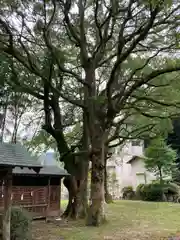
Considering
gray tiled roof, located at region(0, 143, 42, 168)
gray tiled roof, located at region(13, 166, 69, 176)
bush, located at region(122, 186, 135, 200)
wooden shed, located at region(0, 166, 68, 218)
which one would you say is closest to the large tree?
gray tiled roof, located at region(13, 166, 69, 176)

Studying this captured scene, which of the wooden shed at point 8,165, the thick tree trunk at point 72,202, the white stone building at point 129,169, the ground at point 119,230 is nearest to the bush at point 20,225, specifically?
the wooden shed at point 8,165

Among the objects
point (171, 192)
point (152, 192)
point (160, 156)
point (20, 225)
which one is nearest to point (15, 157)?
point (20, 225)

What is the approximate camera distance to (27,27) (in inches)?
452

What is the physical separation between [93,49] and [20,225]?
8.83 m

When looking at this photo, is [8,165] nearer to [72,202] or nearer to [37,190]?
[37,190]

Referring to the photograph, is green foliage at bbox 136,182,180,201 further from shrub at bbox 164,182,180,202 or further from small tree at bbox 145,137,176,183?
small tree at bbox 145,137,176,183

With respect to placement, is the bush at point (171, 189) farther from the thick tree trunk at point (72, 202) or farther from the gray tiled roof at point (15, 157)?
the gray tiled roof at point (15, 157)

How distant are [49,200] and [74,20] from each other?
8382 millimetres

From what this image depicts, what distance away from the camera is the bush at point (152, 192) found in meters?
22.6

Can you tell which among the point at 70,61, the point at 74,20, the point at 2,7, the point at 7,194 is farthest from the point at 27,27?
the point at 7,194

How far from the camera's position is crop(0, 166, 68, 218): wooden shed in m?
13.5

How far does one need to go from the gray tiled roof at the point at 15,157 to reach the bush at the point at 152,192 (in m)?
16.2

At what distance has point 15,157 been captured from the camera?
805cm

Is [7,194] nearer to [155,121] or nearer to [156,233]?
[156,233]
